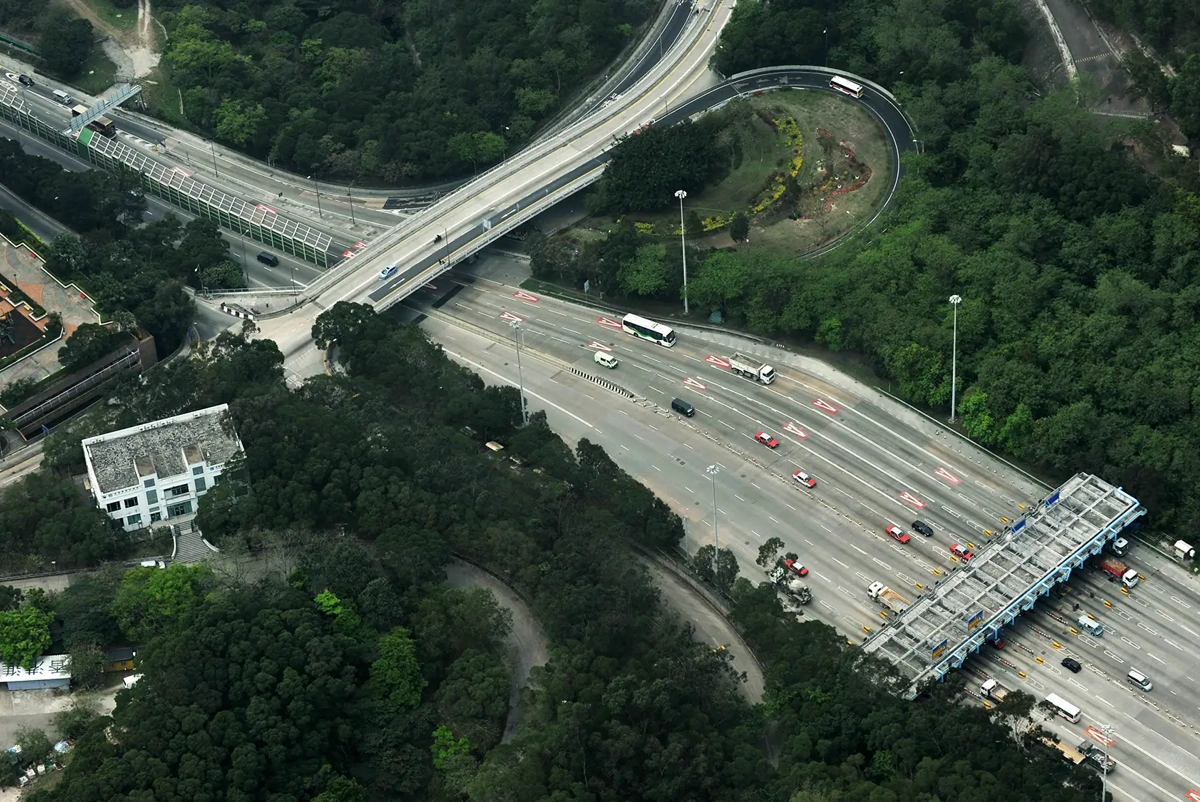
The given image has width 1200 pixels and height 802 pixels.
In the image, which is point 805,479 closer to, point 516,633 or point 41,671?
point 516,633

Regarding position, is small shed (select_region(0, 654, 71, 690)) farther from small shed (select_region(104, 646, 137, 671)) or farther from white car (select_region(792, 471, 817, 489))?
white car (select_region(792, 471, 817, 489))

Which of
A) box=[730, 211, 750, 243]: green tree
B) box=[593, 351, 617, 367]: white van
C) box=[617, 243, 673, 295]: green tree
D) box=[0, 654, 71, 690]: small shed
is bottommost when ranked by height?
box=[0, 654, 71, 690]: small shed

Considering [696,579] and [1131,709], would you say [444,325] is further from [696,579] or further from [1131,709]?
[1131,709]

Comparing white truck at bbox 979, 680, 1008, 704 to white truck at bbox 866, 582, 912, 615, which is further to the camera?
white truck at bbox 866, 582, 912, 615

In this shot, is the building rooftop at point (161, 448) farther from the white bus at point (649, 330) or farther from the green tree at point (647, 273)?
the green tree at point (647, 273)

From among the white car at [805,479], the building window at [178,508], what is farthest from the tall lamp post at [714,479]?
the building window at [178,508]

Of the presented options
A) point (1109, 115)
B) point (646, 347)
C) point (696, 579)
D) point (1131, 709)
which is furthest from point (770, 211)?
point (1131, 709)

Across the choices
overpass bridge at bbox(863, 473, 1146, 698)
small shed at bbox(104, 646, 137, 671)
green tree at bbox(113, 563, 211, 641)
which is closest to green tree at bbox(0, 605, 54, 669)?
small shed at bbox(104, 646, 137, 671)
